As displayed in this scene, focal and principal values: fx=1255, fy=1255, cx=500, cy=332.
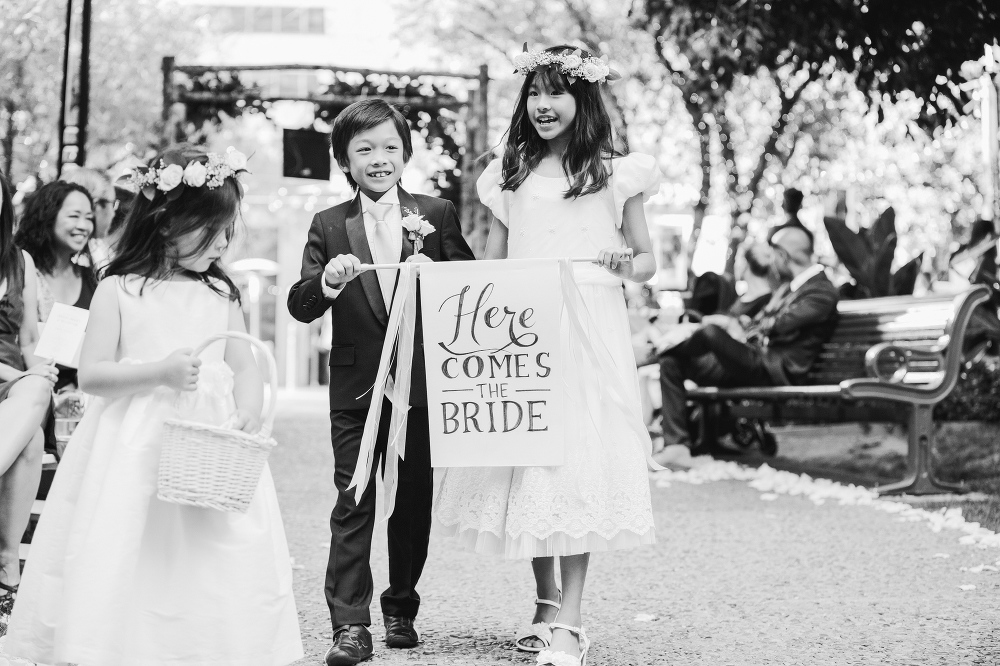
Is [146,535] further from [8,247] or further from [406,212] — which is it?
[8,247]

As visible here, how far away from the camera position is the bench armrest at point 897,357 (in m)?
7.73

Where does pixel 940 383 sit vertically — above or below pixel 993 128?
below

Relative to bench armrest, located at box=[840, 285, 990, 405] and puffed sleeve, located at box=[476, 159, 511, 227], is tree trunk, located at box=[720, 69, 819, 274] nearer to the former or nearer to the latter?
bench armrest, located at box=[840, 285, 990, 405]

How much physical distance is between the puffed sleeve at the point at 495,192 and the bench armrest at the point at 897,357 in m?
4.20

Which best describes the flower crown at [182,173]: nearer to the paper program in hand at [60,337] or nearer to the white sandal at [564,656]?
the white sandal at [564,656]

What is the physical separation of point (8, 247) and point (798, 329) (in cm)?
580

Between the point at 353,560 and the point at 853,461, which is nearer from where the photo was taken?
the point at 353,560

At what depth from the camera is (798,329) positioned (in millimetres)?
8969

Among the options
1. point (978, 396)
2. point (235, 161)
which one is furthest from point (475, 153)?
point (235, 161)

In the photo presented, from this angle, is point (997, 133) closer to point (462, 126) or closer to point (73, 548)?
point (462, 126)

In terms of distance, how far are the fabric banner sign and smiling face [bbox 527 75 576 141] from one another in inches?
19.2

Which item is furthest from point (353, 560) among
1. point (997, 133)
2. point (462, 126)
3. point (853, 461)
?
point (462, 126)

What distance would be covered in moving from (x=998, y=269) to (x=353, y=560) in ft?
24.9

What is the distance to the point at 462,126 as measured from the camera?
A: 13.2 meters
